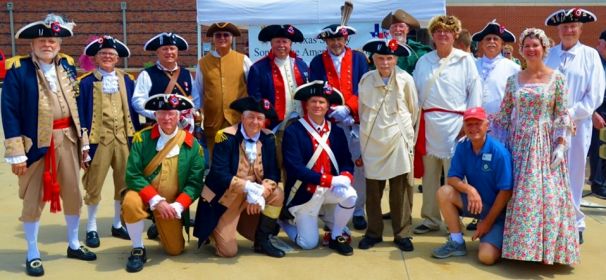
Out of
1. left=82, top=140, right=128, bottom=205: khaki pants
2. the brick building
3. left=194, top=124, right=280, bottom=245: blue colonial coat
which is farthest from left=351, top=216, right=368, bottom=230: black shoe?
the brick building

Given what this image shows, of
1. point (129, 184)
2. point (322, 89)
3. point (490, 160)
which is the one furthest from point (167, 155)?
point (490, 160)

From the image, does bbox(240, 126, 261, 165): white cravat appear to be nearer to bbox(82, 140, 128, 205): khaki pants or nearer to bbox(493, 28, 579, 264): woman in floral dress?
bbox(82, 140, 128, 205): khaki pants

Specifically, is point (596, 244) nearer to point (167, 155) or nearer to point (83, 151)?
point (167, 155)

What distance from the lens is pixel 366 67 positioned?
18.2ft

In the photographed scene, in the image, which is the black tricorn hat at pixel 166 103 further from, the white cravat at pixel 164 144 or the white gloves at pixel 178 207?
the white gloves at pixel 178 207

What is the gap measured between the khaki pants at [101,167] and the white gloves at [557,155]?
135 inches

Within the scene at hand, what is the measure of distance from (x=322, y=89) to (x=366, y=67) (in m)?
0.89

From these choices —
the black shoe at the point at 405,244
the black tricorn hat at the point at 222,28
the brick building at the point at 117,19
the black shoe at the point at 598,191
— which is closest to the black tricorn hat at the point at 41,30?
the black tricorn hat at the point at 222,28

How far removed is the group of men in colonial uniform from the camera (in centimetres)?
447

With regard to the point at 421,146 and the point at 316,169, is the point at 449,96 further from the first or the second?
the point at 316,169

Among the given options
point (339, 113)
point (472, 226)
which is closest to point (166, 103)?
point (339, 113)

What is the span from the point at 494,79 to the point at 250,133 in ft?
7.52

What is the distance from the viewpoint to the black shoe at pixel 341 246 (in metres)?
4.83

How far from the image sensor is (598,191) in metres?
→ 7.04
